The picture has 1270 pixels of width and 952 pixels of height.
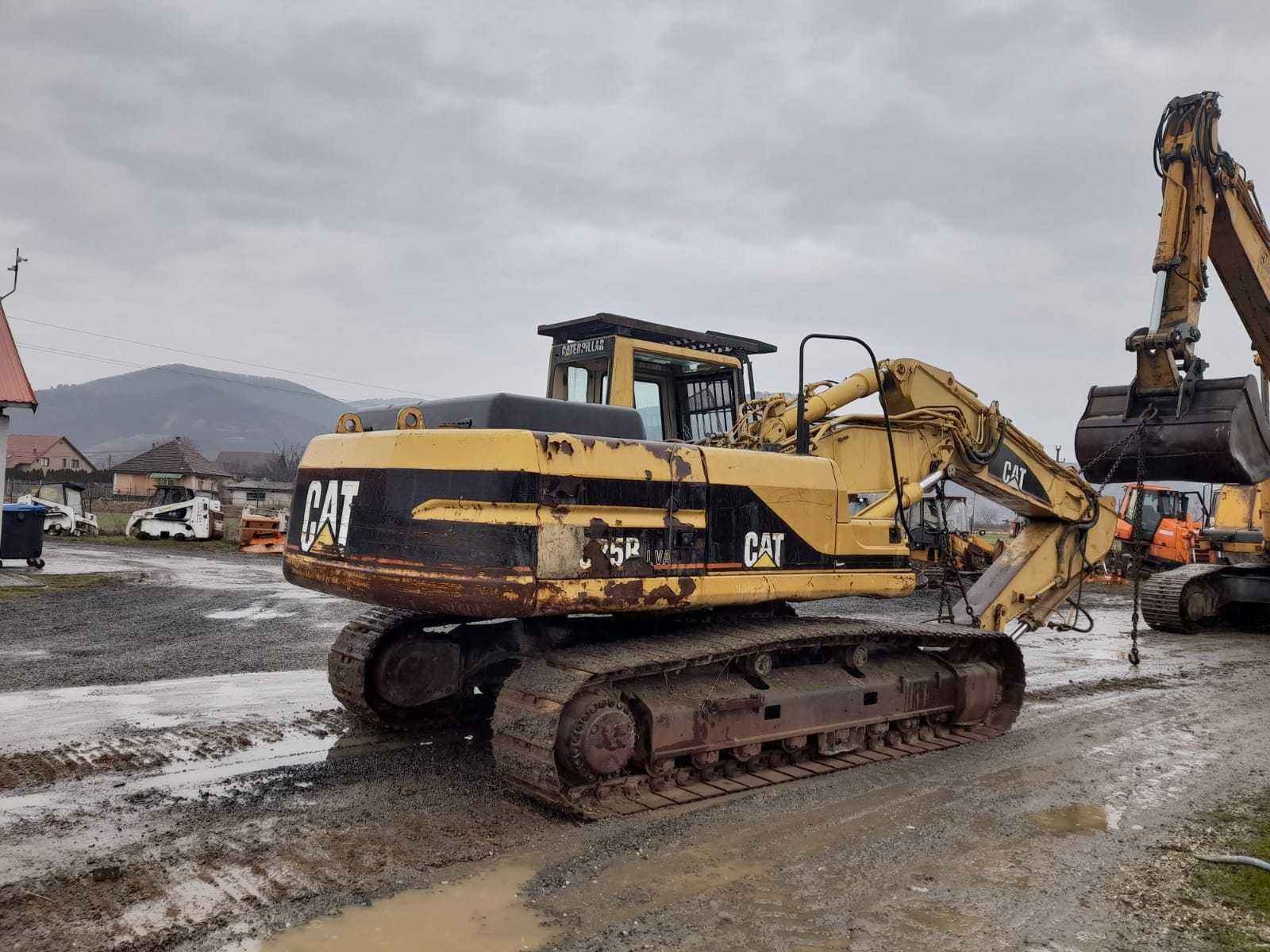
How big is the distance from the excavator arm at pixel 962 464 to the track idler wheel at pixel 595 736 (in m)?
2.16

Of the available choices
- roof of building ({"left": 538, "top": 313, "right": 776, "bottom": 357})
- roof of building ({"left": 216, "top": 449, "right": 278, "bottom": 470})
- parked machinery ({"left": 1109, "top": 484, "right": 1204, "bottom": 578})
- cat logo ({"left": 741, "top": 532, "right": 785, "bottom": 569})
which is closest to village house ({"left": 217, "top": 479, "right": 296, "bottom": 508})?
parked machinery ({"left": 1109, "top": 484, "right": 1204, "bottom": 578})

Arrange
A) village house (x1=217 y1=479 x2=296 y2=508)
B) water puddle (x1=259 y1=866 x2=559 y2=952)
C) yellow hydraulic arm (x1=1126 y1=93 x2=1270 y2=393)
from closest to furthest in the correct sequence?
water puddle (x1=259 y1=866 x2=559 y2=952), yellow hydraulic arm (x1=1126 y1=93 x2=1270 y2=393), village house (x1=217 y1=479 x2=296 y2=508)

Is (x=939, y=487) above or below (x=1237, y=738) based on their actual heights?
above

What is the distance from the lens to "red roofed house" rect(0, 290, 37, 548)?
1852 cm

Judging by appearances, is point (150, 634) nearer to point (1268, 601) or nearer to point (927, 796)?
point (927, 796)

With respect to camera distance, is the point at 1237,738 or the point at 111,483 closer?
the point at 1237,738

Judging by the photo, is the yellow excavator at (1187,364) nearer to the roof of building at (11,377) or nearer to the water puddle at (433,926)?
the water puddle at (433,926)

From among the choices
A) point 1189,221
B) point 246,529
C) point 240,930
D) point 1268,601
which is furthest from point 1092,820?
point 246,529

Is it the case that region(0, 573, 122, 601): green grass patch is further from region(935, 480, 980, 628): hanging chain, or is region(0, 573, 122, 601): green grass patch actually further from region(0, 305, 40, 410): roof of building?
region(935, 480, 980, 628): hanging chain

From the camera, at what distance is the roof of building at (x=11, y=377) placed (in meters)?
18.5

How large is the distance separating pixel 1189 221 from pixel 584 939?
9.25 metres

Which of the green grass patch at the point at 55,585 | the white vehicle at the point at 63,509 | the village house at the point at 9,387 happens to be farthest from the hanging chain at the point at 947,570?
the white vehicle at the point at 63,509

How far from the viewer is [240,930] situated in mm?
3477

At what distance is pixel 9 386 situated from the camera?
18.8 metres
